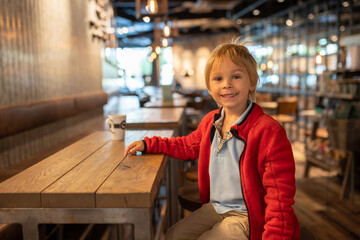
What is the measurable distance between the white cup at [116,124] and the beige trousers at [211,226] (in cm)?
63

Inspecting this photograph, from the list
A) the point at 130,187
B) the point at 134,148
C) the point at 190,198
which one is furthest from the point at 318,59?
the point at 130,187

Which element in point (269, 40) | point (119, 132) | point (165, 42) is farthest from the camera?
point (269, 40)

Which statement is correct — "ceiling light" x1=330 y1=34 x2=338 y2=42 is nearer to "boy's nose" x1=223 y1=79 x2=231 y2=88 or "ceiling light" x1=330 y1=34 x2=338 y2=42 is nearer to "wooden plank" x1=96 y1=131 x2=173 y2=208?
"boy's nose" x1=223 y1=79 x2=231 y2=88

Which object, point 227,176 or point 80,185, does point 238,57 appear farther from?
point 80,185

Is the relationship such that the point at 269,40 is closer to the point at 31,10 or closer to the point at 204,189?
the point at 31,10

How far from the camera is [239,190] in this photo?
1.35 meters

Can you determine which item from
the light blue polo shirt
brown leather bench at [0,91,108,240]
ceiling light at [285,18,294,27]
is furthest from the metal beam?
the light blue polo shirt

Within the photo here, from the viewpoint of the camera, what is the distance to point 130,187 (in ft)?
3.47

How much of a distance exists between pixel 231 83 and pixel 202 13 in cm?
1099

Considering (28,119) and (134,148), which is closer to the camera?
(134,148)

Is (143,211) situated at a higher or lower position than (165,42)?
lower

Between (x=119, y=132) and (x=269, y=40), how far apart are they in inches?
362

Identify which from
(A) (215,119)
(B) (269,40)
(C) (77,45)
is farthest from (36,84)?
(B) (269,40)

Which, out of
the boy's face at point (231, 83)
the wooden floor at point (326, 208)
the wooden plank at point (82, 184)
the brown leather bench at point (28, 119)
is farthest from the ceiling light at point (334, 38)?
the wooden plank at point (82, 184)
